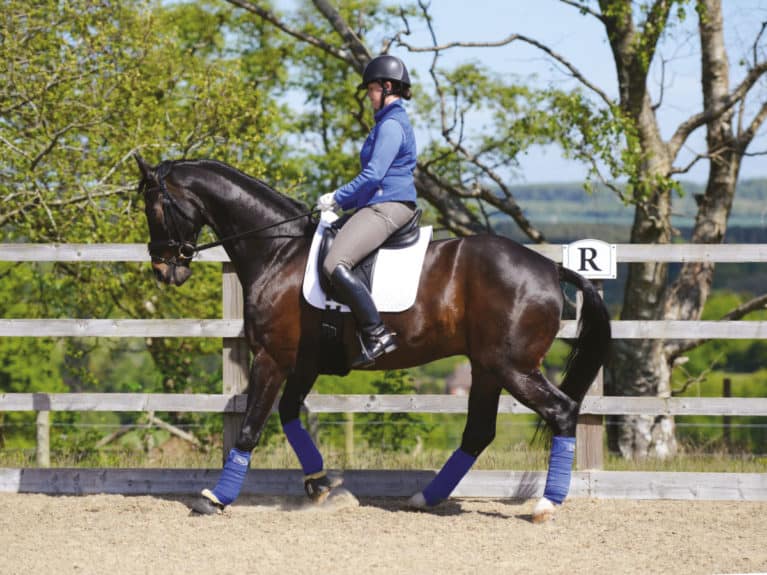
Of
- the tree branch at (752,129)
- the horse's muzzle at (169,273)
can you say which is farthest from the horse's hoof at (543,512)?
the tree branch at (752,129)

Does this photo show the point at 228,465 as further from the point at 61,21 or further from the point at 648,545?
the point at 61,21

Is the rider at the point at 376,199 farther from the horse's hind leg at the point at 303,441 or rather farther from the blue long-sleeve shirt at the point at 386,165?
the horse's hind leg at the point at 303,441

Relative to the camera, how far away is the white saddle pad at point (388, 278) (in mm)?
5781

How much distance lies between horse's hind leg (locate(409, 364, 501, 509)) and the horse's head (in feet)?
6.56

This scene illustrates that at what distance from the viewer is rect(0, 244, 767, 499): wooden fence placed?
649 centimetres

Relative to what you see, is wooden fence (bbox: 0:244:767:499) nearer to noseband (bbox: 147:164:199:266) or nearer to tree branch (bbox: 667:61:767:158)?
noseband (bbox: 147:164:199:266)

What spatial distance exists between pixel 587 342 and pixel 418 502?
1.51 metres

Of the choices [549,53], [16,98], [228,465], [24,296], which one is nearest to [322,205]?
[228,465]

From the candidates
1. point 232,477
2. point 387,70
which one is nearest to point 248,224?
point 387,70

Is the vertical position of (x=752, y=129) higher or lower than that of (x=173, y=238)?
higher

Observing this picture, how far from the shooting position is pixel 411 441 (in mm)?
13578

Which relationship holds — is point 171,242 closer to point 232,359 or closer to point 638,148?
point 232,359

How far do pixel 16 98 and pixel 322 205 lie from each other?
6.80 m

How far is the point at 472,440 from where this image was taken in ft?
20.4
